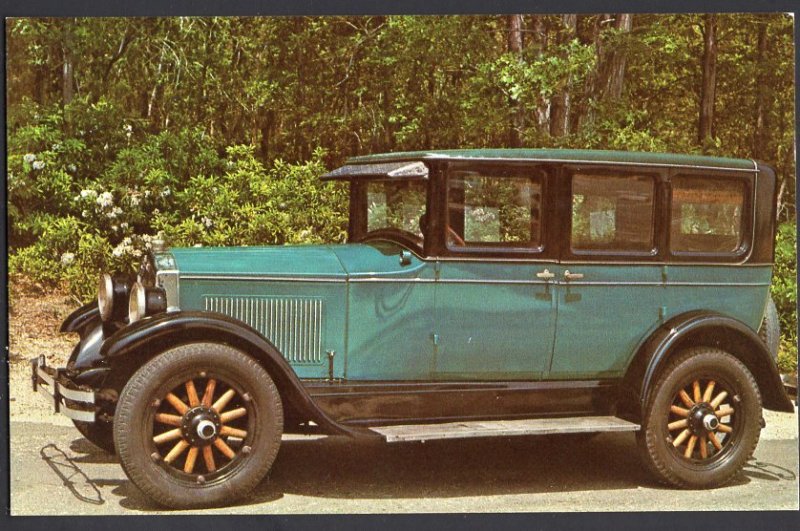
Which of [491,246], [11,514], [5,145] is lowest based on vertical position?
[11,514]

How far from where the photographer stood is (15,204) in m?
7.33

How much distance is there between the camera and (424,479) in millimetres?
5945

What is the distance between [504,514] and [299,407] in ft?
4.05

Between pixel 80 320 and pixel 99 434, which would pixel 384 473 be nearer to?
pixel 99 434

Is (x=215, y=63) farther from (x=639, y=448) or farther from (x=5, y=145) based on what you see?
(x=639, y=448)

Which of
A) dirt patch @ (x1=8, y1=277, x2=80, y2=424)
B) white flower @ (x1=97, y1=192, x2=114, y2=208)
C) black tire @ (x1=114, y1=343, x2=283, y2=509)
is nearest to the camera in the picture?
black tire @ (x1=114, y1=343, x2=283, y2=509)

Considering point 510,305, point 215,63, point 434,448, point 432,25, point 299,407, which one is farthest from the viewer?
point 215,63

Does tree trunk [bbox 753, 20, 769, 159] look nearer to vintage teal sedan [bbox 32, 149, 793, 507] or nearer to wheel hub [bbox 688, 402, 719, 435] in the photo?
vintage teal sedan [bbox 32, 149, 793, 507]

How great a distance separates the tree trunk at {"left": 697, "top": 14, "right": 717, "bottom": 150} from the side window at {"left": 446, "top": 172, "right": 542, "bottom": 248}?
7.00 ft

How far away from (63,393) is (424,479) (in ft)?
6.88

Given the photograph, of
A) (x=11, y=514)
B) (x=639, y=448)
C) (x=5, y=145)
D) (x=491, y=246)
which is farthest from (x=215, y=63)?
(x=639, y=448)

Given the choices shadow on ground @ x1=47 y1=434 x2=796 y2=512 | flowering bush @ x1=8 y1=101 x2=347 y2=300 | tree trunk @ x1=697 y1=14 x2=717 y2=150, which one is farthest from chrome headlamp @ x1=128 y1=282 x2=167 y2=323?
tree trunk @ x1=697 y1=14 x2=717 y2=150

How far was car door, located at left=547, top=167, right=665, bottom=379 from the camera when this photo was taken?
18.7 feet

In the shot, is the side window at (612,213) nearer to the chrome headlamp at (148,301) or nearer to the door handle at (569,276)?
the door handle at (569,276)
